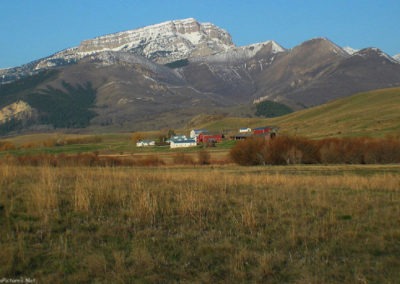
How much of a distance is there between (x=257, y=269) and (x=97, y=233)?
420 cm

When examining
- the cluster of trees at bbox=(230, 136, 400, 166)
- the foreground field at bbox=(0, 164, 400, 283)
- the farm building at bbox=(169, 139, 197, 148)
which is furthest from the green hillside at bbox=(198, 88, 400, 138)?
the foreground field at bbox=(0, 164, 400, 283)

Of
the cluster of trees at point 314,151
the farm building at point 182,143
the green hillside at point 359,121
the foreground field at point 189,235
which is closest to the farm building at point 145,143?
the farm building at point 182,143

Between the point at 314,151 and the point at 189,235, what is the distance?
2862 inches

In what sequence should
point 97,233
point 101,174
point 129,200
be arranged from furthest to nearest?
point 101,174, point 129,200, point 97,233

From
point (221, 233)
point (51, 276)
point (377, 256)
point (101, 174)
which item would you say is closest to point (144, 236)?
point (221, 233)

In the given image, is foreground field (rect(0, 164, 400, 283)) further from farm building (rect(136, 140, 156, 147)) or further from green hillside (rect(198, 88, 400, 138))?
farm building (rect(136, 140, 156, 147))

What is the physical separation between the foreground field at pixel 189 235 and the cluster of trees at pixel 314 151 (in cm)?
6312

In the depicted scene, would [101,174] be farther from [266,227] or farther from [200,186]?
[266,227]

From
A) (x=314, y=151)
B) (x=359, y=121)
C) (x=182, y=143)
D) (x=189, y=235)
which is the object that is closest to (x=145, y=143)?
(x=182, y=143)

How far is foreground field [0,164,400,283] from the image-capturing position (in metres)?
9.55

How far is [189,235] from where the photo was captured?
11.8 meters

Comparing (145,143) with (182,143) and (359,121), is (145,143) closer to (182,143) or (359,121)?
(182,143)

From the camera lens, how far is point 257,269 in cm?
967

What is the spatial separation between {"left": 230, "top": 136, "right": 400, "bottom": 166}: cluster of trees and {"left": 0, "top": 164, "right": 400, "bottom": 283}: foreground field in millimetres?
63121
